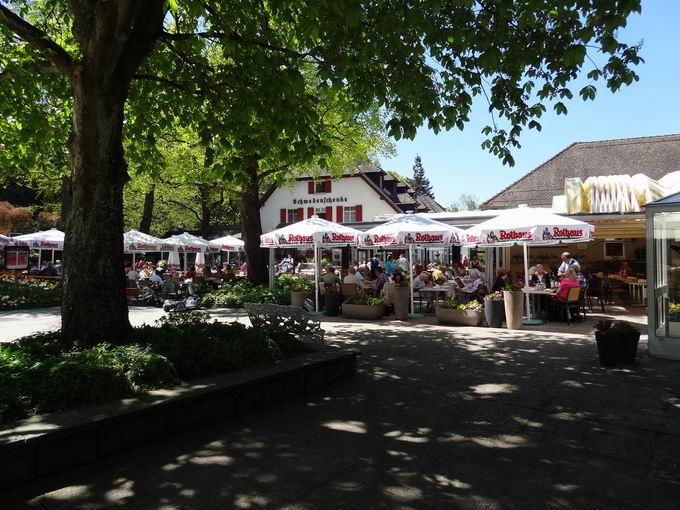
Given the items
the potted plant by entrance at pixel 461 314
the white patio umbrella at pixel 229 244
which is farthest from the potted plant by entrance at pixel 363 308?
the white patio umbrella at pixel 229 244

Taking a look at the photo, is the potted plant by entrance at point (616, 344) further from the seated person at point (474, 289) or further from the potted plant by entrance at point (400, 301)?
the seated person at point (474, 289)

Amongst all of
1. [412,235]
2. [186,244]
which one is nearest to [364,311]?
[412,235]

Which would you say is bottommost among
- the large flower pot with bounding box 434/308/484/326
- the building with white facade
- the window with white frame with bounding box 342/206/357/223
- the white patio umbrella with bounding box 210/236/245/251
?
the large flower pot with bounding box 434/308/484/326

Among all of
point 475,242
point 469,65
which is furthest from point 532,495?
point 475,242

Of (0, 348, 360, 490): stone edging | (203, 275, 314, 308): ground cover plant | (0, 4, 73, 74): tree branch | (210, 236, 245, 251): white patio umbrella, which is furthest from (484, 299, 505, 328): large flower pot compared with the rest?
(210, 236, 245, 251): white patio umbrella

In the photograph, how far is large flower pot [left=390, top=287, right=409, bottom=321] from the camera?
12336 millimetres

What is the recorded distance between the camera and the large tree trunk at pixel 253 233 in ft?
56.6

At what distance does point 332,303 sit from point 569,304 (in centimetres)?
595

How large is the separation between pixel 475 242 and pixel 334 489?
30.0ft

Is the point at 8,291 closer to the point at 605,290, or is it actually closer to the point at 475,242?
the point at 475,242

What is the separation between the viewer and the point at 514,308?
10.5m

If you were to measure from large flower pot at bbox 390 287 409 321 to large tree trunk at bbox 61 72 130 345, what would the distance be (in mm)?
7879

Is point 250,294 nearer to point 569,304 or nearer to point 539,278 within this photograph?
point 539,278

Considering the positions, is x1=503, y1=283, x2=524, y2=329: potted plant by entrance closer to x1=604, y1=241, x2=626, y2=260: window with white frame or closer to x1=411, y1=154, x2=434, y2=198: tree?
x1=604, y1=241, x2=626, y2=260: window with white frame
